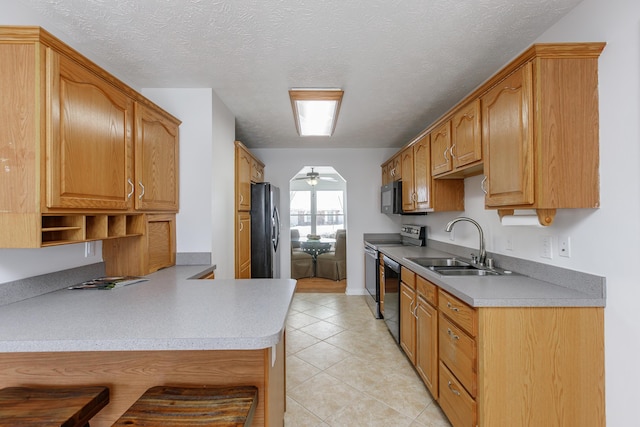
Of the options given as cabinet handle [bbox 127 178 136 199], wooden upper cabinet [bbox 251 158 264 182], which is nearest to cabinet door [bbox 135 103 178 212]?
cabinet handle [bbox 127 178 136 199]

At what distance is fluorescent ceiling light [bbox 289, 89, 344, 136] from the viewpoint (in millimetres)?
2555

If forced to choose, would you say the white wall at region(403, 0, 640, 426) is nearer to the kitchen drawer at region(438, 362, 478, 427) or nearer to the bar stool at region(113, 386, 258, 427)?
the kitchen drawer at region(438, 362, 478, 427)

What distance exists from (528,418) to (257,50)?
2.49 metres

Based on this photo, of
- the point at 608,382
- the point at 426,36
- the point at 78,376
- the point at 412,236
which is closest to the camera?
the point at 78,376

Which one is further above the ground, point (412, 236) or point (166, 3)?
point (166, 3)

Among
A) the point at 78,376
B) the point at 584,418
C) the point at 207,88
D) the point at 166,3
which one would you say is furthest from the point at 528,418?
the point at 207,88

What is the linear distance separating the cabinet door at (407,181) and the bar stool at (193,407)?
2591mm

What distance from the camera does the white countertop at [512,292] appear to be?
1.41 meters

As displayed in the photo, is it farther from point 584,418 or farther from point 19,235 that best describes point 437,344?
point 19,235

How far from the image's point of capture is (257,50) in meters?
1.90

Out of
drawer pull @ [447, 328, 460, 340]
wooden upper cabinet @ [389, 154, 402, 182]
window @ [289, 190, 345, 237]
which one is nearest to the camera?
drawer pull @ [447, 328, 460, 340]

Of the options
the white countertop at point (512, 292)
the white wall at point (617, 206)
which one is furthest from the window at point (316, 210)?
the white wall at point (617, 206)

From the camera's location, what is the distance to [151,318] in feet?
3.88

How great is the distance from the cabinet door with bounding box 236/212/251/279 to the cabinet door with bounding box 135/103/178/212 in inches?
32.0
